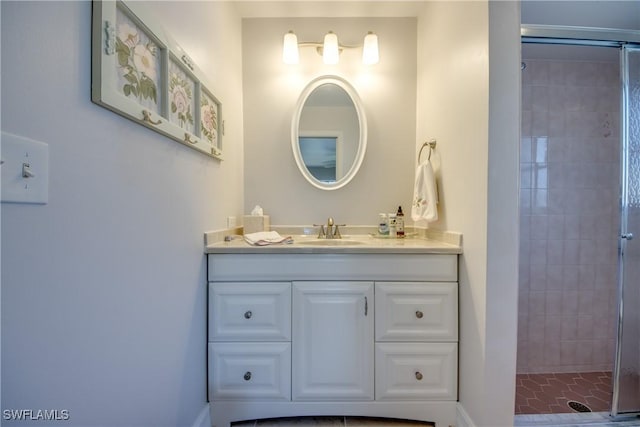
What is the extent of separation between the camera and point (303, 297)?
4.21ft

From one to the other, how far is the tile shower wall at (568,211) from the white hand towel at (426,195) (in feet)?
2.80

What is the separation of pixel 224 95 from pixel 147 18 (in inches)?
29.0

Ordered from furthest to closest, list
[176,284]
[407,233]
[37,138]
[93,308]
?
[407,233] → [176,284] → [93,308] → [37,138]

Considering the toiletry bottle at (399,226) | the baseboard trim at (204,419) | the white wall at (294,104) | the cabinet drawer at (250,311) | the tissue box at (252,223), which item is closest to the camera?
the baseboard trim at (204,419)

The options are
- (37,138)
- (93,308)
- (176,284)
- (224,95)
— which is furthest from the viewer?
(224,95)

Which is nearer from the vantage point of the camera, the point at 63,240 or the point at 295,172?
the point at 63,240

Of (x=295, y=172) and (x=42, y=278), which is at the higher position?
(x=295, y=172)

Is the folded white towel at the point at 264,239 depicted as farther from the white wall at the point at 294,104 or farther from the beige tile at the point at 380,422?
the beige tile at the point at 380,422

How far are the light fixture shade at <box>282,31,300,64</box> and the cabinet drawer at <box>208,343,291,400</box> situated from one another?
1752 mm

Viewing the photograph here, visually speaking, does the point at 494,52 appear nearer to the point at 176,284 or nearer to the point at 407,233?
the point at 407,233

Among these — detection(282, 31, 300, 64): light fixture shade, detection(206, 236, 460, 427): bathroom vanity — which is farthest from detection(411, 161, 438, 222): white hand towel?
detection(282, 31, 300, 64): light fixture shade

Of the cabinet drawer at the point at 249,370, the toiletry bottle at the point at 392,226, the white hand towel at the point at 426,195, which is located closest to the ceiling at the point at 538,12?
the white hand towel at the point at 426,195

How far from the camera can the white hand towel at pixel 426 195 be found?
4.89 ft

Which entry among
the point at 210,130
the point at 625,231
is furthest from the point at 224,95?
the point at 625,231
